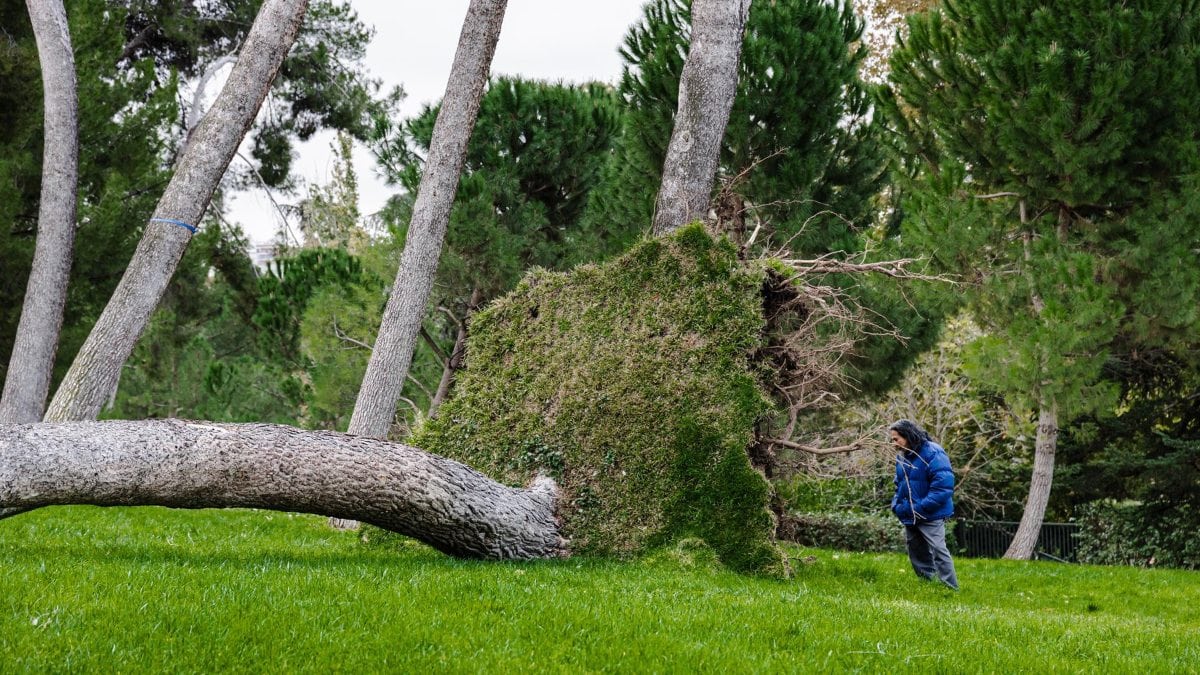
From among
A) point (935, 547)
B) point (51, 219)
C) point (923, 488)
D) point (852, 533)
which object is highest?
point (51, 219)

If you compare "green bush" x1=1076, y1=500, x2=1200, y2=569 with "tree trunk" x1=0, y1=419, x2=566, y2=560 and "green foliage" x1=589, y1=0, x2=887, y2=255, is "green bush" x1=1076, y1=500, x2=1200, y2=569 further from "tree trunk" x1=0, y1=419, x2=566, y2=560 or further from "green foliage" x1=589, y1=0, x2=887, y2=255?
"tree trunk" x1=0, y1=419, x2=566, y2=560

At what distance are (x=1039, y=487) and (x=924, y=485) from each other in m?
7.82

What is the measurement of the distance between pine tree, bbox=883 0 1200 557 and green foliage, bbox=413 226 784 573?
5.77 metres

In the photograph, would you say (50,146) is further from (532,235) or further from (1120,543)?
(1120,543)

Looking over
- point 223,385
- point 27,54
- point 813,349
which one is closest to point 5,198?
point 27,54

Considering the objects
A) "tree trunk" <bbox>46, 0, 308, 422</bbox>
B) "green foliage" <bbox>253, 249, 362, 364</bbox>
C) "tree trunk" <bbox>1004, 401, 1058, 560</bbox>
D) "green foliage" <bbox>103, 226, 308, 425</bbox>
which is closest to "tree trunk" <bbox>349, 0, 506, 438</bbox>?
"tree trunk" <bbox>46, 0, 308, 422</bbox>

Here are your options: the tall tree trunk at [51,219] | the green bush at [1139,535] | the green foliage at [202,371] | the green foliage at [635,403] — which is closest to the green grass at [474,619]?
the green foliage at [635,403]

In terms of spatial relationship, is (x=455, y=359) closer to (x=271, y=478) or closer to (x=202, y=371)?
(x=202, y=371)

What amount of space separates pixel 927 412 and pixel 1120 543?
187 inches

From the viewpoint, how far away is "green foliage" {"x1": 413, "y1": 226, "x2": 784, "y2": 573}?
287 inches

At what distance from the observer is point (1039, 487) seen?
48.8 ft

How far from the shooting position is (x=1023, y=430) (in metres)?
17.8

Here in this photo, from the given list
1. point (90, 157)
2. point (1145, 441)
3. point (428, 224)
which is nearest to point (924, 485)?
point (428, 224)

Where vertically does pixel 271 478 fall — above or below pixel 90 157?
below
